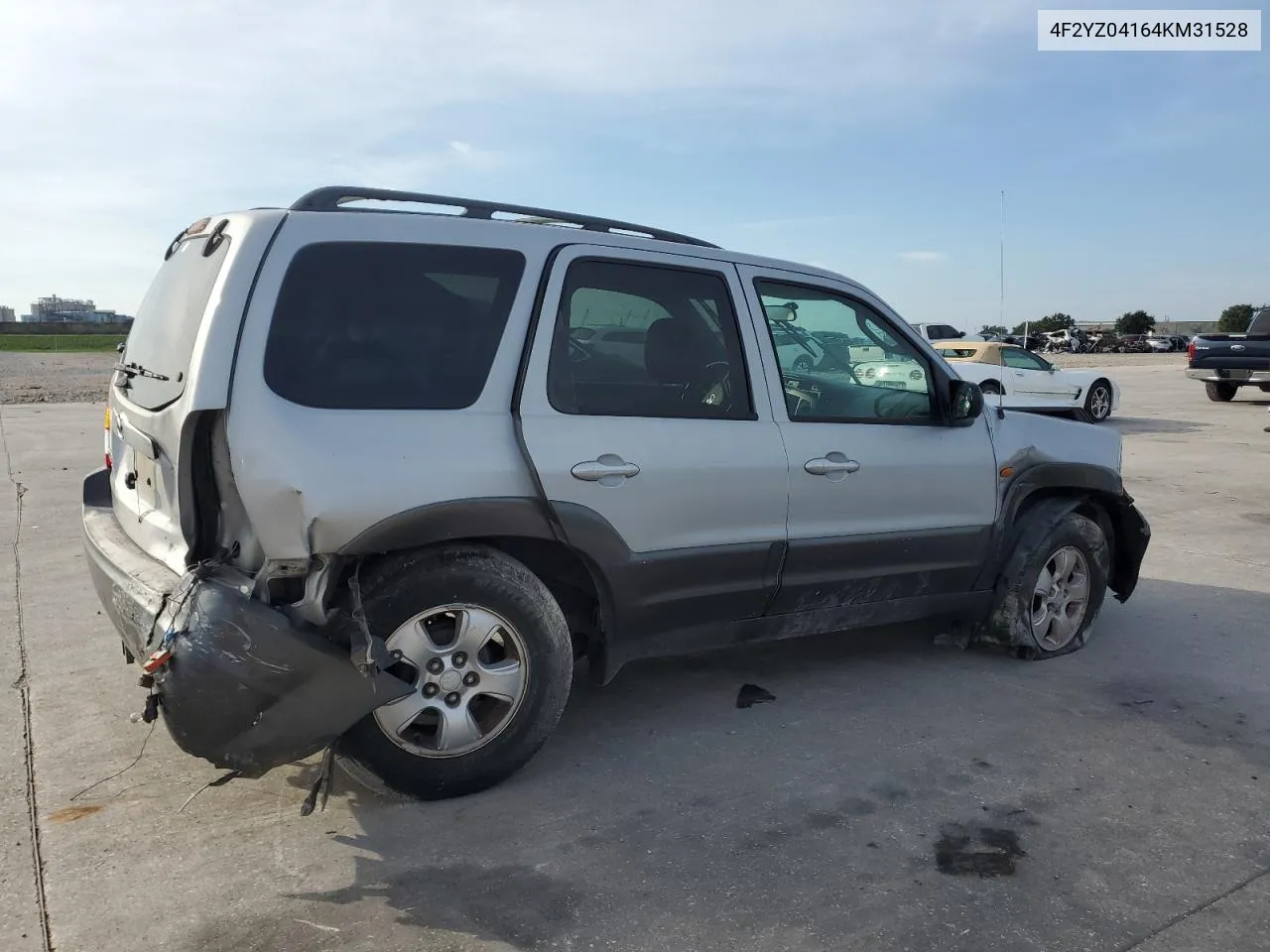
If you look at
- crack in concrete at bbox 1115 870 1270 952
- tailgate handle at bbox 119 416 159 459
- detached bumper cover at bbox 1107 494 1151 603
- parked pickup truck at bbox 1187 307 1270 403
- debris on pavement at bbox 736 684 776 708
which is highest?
tailgate handle at bbox 119 416 159 459

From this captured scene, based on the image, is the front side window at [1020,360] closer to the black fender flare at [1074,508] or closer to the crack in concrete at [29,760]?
the black fender flare at [1074,508]

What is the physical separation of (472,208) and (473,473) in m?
1.07

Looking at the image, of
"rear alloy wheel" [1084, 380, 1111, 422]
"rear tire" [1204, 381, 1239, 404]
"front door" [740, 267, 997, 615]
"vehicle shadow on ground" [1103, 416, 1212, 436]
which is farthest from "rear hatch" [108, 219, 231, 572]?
"rear tire" [1204, 381, 1239, 404]

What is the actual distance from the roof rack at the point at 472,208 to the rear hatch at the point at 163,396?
346 millimetres

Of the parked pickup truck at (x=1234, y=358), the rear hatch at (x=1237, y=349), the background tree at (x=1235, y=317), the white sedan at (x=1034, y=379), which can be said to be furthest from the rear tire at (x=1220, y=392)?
the background tree at (x=1235, y=317)

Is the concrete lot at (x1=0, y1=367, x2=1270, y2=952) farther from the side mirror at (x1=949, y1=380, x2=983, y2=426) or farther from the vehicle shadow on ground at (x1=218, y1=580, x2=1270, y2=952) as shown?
the side mirror at (x1=949, y1=380, x2=983, y2=426)

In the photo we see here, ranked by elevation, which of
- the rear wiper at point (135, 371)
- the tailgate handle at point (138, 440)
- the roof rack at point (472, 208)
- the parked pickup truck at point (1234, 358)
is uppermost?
the roof rack at point (472, 208)

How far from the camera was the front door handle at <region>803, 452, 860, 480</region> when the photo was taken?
4.25m

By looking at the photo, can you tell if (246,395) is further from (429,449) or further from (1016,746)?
(1016,746)

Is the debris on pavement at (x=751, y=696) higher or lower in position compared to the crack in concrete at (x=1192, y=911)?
higher

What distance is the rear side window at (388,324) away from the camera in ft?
10.8

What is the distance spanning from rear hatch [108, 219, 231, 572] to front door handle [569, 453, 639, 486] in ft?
4.13

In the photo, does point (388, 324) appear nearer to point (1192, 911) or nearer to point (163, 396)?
point (163, 396)

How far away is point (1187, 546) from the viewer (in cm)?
792
